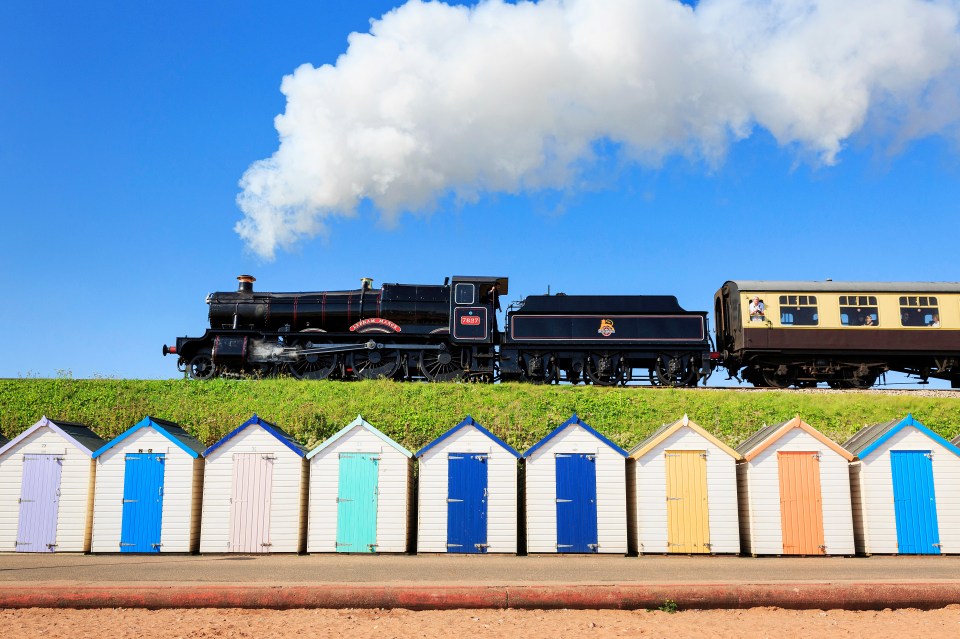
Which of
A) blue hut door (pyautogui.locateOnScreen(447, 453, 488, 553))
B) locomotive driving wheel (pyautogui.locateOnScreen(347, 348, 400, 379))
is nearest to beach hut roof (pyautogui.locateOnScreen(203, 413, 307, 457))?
blue hut door (pyautogui.locateOnScreen(447, 453, 488, 553))

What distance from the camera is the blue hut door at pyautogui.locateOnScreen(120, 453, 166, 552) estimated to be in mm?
14836

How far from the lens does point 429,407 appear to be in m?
21.5

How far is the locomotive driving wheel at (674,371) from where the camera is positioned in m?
25.5

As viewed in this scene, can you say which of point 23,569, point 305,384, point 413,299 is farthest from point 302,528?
point 413,299

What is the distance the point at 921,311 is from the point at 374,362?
18.3m

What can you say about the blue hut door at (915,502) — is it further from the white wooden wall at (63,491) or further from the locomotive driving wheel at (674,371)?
the white wooden wall at (63,491)

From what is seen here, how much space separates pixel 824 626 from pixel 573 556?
18.5ft

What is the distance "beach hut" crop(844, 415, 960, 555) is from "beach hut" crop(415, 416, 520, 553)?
6827 millimetres

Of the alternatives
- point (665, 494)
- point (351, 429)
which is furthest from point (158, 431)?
point (665, 494)

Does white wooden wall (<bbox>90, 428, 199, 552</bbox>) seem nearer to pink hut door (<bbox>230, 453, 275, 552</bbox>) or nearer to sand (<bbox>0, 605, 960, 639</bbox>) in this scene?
pink hut door (<bbox>230, 453, 275, 552</bbox>)

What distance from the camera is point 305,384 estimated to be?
2323 centimetres

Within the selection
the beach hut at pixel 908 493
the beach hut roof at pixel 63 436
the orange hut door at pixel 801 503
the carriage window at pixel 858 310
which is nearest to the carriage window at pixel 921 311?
the carriage window at pixel 858 310

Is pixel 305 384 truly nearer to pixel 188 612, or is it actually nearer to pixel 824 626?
pixel 188 612

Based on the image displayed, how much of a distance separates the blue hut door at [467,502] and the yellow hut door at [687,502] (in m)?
3.57
